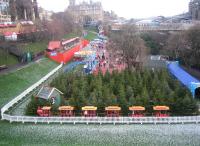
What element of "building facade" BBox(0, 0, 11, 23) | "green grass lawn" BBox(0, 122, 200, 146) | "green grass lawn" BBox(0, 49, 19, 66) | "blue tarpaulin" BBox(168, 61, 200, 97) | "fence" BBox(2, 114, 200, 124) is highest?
"building facade" BBox(0, 0, 11, 23)

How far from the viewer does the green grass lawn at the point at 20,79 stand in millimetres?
40872

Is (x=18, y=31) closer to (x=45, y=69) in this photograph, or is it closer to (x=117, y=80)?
(x=45, y=69)

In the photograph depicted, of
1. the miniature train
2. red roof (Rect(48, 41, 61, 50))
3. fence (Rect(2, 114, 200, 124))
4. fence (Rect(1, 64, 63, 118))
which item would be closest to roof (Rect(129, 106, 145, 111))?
the miniature train

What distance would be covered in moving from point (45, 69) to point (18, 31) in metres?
21.1

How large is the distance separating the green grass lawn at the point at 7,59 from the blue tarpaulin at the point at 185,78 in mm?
23164

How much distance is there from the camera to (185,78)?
4400 centimetres

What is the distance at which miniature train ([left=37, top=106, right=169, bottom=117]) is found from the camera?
32.9 m

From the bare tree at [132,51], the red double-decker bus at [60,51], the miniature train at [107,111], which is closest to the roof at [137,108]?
the miniature train at [107,111]

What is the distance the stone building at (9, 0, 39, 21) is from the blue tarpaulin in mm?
51146

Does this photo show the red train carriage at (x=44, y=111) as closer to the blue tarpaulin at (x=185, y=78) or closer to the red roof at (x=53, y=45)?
the blue tarpaulin at (x=185, y=78)

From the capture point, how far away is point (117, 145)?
26812 mm

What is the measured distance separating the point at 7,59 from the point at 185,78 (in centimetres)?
2641

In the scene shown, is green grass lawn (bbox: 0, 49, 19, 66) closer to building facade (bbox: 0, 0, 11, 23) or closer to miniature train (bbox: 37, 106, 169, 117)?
miniature train (bbox: 37, 106, 169, 117)

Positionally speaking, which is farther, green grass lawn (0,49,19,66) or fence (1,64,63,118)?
green grass lawn (0,49,19,66)
